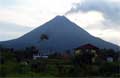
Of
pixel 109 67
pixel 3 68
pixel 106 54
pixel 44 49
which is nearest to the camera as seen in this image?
pixel 3 68

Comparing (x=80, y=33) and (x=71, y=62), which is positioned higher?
(x=80, y=33)

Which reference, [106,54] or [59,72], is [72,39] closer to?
[106,54]

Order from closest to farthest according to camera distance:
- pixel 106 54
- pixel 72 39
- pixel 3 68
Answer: pixel 3 68
pixel 106 54
pixel 72 39

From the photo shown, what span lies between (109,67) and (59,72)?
4.36 m

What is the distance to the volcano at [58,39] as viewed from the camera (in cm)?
11262

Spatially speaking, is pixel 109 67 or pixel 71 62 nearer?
pixel 109 67

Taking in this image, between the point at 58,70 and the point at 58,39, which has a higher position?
the point at 58,39

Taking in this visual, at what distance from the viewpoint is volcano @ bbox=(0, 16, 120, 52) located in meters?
113

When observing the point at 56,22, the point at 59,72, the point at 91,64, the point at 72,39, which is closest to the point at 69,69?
the point at 59,72

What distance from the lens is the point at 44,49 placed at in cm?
10775

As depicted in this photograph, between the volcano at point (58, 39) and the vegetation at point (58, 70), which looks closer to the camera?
the vegetation at point (58, 70)

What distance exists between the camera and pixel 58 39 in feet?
427

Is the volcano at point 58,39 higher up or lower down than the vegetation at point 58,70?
higher up

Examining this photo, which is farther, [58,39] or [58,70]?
[58,39]
